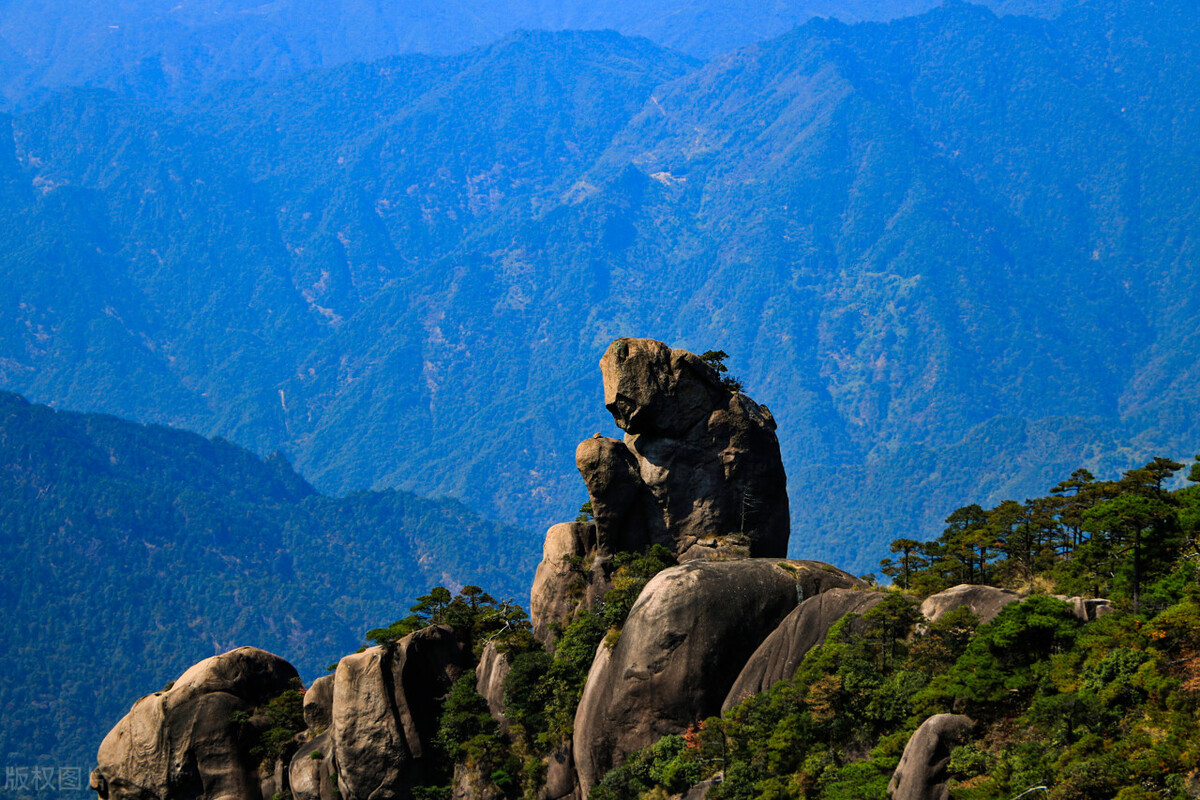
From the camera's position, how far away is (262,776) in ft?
285

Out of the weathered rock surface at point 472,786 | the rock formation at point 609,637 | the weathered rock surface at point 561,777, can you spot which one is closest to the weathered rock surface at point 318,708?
the rock formation at point 609,637

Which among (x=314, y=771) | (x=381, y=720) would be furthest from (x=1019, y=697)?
(x=314, y=771)

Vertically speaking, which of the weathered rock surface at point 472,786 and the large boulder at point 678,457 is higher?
the large boulder at point 678,457

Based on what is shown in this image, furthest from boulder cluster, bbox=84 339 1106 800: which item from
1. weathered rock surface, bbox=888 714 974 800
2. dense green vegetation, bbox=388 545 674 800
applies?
weathered rock surface, bbox=888 714 974 800

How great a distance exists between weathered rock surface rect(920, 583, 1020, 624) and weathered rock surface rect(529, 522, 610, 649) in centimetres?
2100

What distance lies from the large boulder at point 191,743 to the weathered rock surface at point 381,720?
1004 cm

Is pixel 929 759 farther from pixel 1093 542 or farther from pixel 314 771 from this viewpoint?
pixel 314 771

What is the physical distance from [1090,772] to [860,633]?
60.4 ft

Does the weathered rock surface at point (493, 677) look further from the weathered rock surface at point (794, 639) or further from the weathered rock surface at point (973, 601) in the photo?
the weathered rock surface at point (973, 601)

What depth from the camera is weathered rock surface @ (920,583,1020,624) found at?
2460 inches

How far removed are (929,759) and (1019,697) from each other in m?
6.40

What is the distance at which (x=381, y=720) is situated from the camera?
3123 inches

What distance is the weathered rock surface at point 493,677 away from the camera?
7969cm

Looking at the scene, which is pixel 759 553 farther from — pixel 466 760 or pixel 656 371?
pixel 466 760
